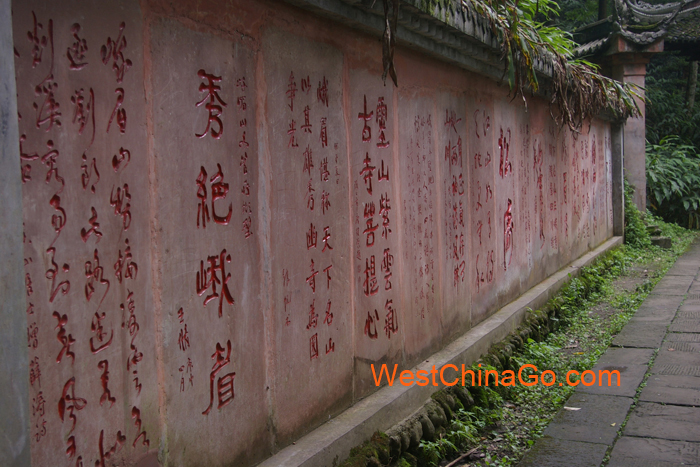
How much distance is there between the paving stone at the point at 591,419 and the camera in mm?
3914

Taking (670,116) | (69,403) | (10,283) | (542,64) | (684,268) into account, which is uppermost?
(670,116)

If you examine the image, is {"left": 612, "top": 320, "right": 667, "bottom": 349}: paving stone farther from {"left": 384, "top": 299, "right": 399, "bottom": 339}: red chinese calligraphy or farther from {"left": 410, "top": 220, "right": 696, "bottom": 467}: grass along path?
{"left": 384, "top": 299, "right": 399, "bottom": 339}: red chinese calligraphy

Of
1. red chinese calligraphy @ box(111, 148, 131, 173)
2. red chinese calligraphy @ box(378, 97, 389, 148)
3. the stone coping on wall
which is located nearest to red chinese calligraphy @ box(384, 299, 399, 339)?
the stone coping on wall

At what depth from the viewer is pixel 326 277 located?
121 inches

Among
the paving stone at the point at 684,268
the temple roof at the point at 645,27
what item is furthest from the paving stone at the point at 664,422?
the temple roof at the point at 645,27

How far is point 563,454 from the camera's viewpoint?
3666 millimetres

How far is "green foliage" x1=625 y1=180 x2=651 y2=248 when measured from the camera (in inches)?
426

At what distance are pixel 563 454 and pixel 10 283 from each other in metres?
3.15

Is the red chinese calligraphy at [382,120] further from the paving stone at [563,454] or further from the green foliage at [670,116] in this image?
the green foliage at [670,116]

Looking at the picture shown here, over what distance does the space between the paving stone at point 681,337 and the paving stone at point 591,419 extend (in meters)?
1.73

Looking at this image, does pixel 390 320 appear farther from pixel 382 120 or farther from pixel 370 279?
pixel 382 120

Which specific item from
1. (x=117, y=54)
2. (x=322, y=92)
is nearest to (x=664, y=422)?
(x=322, y=92)

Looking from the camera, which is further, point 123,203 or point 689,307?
point 689,307

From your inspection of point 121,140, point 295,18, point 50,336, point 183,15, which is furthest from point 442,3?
point 50,336
